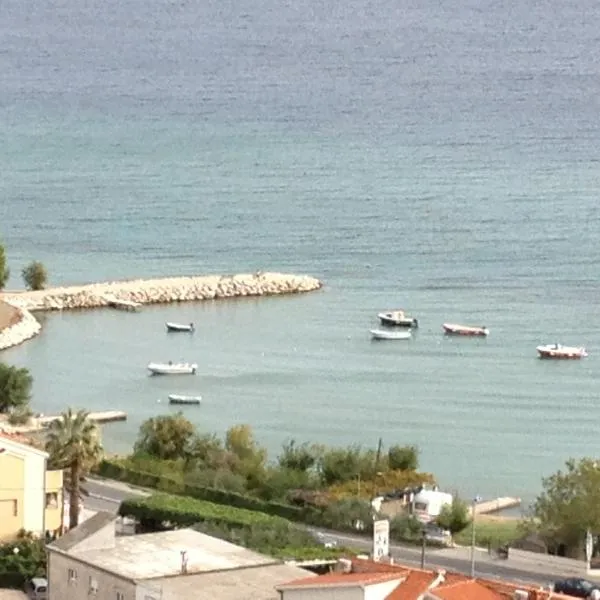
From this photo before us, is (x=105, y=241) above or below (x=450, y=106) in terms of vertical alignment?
below

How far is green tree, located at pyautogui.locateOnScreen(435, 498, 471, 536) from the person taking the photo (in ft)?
132

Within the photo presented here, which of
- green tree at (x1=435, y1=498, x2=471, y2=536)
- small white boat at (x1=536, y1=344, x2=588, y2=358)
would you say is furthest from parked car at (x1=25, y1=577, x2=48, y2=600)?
small white boat at (x1=536, y1=344, x2=588, y2=358)

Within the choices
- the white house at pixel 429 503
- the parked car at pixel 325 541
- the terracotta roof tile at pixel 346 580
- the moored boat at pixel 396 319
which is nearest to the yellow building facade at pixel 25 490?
the parked car at pixel 325 541

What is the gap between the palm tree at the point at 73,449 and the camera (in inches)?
1431

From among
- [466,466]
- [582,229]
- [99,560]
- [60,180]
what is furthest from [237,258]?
[99,560]

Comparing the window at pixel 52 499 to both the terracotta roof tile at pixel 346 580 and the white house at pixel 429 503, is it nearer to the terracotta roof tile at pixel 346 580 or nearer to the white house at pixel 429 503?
the white house at pixel 429 503

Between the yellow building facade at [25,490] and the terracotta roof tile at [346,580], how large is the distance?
9.13 metres

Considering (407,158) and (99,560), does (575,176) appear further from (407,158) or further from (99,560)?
(99,560)

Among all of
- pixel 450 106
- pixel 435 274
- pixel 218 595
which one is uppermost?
pixel 450 106

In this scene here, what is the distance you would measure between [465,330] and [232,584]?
1632 inches

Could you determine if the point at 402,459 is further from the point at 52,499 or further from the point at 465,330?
the point at 465,330

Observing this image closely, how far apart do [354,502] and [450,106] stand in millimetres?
111628

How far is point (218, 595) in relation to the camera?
28.4 meters

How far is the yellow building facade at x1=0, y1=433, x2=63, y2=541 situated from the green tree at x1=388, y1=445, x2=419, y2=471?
10.1m
